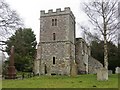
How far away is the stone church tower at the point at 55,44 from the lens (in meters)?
35.6

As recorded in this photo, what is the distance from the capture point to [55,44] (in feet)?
120

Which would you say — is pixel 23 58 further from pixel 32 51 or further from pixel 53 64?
pixel 53 64

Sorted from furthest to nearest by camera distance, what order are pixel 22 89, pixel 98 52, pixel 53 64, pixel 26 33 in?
pixel 26 33
pixel 98 52
pixel 53 64
pixel 22 89

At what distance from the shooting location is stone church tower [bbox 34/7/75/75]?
35.6 metres

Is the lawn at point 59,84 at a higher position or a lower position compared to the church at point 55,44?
lower

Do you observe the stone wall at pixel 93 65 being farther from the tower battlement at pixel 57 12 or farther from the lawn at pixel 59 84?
the lawn at pixel 59 84

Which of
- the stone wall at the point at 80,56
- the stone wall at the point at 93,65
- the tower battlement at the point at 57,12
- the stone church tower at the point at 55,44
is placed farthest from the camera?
the stone wall at the point at 93,65

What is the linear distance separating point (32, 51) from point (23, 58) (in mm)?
8594

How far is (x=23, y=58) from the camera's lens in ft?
152

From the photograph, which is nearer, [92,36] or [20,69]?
[92,36]

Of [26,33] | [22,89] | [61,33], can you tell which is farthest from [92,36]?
[26,33]

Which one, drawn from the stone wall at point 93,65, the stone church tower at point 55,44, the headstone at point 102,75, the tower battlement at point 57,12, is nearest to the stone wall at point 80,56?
the stone church tower at point 55,44

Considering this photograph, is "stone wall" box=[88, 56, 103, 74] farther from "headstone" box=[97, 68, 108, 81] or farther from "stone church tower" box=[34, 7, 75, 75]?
"headstone" box=[97, 68, 108, 81]

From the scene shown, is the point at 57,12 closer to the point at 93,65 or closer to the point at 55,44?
the point at 55,44
